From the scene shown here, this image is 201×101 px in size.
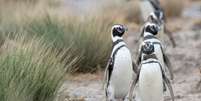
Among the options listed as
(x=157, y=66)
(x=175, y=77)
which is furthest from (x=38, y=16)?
(x=157, y=66)

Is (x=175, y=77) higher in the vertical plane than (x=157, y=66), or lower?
lower

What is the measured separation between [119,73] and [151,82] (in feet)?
2.68

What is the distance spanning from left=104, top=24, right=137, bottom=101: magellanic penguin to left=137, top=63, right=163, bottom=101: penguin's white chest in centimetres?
67

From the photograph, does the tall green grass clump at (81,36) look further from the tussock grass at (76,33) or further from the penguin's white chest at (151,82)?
the penguin's white chest at (151,82)

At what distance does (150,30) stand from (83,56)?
Answer: 2095mm

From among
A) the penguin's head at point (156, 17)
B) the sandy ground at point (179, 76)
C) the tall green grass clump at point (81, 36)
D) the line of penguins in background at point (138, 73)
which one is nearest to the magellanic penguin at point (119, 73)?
the line of penguins in background at point (138, 73)

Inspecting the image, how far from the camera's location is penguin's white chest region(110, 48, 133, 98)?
24.6ft

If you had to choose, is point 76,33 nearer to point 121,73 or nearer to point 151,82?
point 121,73

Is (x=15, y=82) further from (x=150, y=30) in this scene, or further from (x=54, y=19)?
(x=54, y=19)

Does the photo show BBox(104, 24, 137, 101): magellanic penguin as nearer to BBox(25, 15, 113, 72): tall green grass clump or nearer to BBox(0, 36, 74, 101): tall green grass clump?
BBox(0, 36, 74, 101): tall green grass clump

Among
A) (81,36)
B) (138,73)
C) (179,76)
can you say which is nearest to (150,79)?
(138,73)

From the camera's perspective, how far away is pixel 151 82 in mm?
6789

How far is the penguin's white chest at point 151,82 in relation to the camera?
22.2ft

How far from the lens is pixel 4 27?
35.6 ft
